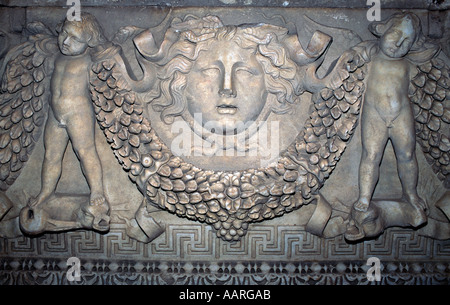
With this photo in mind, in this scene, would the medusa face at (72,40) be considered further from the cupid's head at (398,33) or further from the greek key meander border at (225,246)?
the cupid's head at (398,33)

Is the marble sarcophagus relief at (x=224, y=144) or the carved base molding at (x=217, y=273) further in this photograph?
the carved base molding at (x=217, y=273)

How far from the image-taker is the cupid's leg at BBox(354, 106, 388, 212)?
2732 millimetres

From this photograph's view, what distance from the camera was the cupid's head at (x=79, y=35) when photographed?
2.64 m

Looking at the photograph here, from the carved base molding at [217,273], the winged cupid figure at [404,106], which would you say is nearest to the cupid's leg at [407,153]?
the winged cupid figure at [404,106]

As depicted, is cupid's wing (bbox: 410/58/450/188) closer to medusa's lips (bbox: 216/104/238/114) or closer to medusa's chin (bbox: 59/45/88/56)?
medusa's lips (bbox: 216/104/238/114)

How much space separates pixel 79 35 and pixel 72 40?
0.06m

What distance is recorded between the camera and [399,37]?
8.64ft

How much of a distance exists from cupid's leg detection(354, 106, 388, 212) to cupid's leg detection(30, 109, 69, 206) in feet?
5.75

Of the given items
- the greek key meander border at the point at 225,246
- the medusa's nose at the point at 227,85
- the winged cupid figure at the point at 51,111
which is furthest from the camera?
the greek key meander border at the point at 225,246

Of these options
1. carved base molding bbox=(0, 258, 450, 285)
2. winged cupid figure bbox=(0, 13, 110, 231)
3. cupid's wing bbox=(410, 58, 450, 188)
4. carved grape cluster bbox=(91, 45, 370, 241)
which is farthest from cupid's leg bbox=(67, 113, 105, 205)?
cupid's wing bbox=(410, 58, 450, 188)

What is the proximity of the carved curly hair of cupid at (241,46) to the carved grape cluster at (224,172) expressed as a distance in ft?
0.49

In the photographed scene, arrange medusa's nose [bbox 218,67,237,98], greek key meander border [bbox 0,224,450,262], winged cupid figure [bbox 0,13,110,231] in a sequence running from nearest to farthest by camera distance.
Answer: medusa's nose [bbox 218,67,237,98]
winged cupid figure [bbox 0,13,110,231]
greek key meander border [bbox 0,224,450,262]

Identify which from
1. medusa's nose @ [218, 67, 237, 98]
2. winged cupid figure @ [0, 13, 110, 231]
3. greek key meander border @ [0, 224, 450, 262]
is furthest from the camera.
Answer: greek key meander border @ [0, 224, 450, 262]

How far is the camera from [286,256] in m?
2.95
